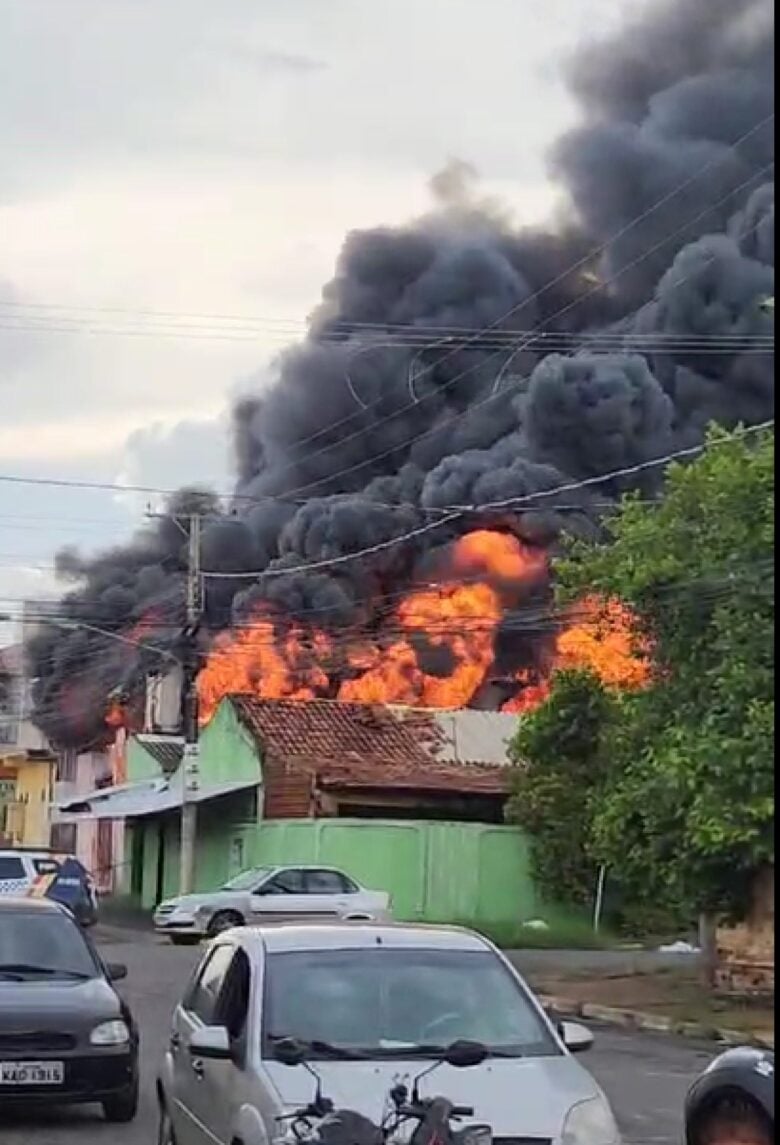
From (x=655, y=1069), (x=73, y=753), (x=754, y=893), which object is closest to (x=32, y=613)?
(x=73, y=753)

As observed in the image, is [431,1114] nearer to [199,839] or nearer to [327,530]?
[199,839]

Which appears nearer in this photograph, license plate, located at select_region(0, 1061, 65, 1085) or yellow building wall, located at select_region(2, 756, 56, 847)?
license plate, located at select_region(0, 1061, 65, 1085)

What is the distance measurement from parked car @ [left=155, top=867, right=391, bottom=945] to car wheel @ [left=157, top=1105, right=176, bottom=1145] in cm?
2383

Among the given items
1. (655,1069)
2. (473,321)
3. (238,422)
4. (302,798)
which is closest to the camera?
(655,1069)

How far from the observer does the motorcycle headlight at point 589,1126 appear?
811 cm

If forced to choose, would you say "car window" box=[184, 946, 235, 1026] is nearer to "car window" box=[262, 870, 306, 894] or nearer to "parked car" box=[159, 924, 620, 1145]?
"parked car" box=[159, 924, 620, 1145]

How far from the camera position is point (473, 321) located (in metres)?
78.9

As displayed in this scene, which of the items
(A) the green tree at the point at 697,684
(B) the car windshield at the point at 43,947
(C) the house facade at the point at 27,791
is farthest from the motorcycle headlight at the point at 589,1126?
(C) the house facade at the point at 27,791

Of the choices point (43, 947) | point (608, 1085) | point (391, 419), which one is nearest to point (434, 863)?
point (608, 1085)

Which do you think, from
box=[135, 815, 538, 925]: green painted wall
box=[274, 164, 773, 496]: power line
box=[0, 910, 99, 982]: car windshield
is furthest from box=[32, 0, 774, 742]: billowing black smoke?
box=[0, 910, 99, 982]: car windshield

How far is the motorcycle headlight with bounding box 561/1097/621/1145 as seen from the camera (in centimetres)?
811

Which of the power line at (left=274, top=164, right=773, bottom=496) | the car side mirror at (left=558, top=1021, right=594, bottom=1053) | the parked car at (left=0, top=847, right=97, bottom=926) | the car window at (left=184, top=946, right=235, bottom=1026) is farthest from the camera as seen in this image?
the power line at (left=274, top=164, right=773, bottom=496)

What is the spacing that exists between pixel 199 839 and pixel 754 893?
25.6m

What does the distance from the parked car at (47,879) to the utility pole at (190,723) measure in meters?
4.81
